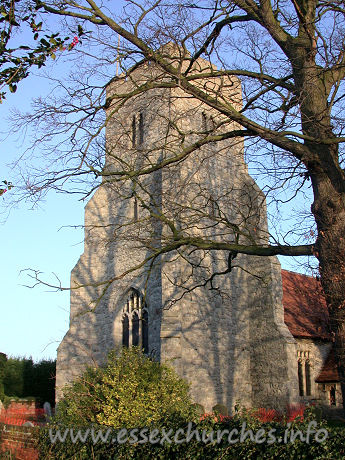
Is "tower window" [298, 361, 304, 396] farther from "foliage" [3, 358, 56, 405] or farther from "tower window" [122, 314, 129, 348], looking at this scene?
"foliage" [3, 358, 56, 405]

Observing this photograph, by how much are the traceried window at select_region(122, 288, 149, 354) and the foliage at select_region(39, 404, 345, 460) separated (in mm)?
9483

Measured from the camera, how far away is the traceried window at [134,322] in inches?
676

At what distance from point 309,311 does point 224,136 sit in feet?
45.8

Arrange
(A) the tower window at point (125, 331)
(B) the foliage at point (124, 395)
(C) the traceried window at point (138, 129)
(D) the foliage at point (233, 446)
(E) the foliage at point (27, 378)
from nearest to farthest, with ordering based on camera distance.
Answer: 1. (D) the foliage at point (233, 446)
2. (B) the foliage at point (124, 395)
3. (A) the tower window at point (125, 331)
4. (C) the traceried window at point (138, 129)
5. (E) the foliage at point (27, 378)

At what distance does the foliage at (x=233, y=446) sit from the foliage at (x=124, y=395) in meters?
1.54

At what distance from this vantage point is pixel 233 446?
5664mm

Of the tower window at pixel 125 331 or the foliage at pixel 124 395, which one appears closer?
the foliage at pixel 124 395

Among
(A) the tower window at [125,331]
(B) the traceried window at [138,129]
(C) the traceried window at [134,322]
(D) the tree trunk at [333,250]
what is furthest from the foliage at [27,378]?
(D) the tree trunk at [333,250]

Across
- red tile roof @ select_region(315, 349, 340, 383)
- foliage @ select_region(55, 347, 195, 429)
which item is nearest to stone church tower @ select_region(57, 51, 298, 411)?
red tile roof @ select_region(315, 349, 340, 383)

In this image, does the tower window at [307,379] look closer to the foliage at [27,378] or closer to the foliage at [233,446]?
the foliage at [27,378]

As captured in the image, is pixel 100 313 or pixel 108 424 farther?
pixel 100 313

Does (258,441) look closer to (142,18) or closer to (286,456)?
(286,456)

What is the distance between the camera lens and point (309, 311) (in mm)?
21172

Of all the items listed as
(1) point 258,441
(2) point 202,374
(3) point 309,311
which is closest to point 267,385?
(2) point 202,374
